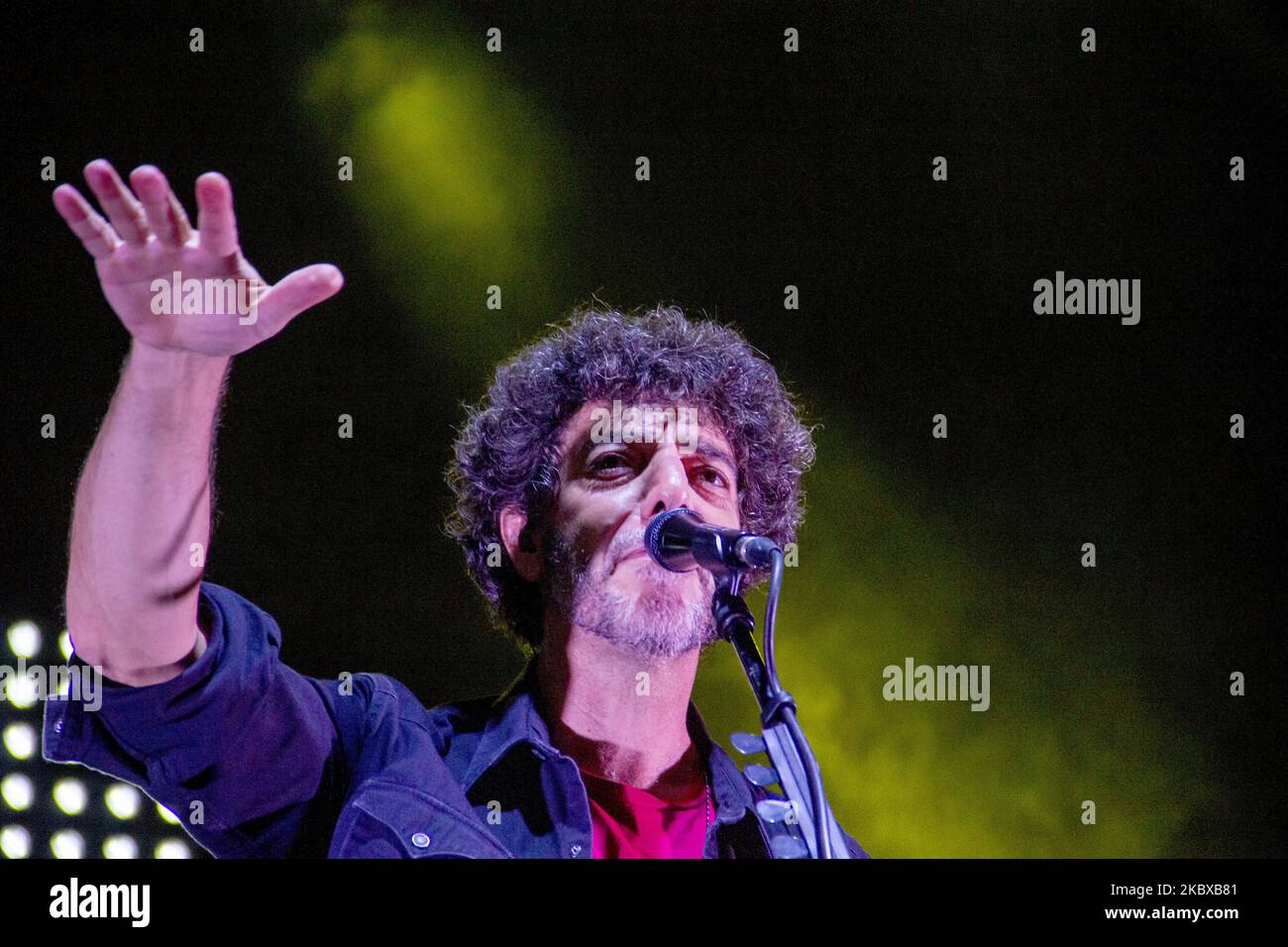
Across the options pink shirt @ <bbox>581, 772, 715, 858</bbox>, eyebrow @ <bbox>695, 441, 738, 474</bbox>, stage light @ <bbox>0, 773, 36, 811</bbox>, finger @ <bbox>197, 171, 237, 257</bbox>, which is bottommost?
pink shirt @ <bbox>581, 772, 715, 858</bbox>

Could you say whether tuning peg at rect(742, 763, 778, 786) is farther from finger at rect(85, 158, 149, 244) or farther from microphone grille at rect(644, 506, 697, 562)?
finger at rect(85, 158, 149, 244)

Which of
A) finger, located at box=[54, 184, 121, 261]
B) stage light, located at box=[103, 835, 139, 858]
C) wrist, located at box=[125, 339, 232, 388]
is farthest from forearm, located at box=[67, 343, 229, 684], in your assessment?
stage light, located at box=[103, 835, 139, 858]

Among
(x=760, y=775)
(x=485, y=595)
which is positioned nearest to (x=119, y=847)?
(x=485, y=595)

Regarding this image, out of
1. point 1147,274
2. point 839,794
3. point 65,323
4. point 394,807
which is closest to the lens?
point 394,807

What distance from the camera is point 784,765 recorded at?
1.79m

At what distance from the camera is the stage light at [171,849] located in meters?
2.61

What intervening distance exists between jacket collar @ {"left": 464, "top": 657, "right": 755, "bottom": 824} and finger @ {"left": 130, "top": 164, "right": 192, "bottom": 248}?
1.19 meters

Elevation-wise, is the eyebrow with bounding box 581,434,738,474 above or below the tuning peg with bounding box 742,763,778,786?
above

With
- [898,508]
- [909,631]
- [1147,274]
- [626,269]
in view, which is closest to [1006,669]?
[909,631]

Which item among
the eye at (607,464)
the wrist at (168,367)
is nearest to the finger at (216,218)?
the wrist at (168,367)

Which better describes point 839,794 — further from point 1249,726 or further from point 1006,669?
point 1249,726

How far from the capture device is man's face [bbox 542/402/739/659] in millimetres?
2531
